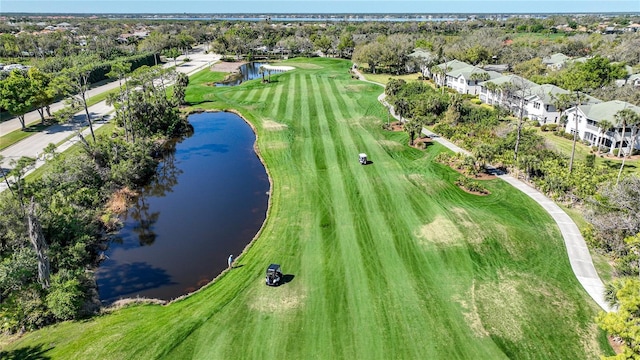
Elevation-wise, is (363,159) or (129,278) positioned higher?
(363,159)

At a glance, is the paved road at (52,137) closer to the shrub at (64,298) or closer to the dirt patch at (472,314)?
the shrub at (64,298)

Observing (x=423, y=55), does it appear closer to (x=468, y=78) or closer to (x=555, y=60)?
(x=468, y=78)

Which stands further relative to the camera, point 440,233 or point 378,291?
point 440,233

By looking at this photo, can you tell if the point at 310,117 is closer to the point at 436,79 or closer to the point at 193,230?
the point at 193,230

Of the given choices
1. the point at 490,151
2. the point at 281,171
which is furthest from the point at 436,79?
the point at 281,171

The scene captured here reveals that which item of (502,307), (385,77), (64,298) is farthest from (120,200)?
(385,77)

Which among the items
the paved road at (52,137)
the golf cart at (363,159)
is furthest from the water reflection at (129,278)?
the golf cart at (363,159)
